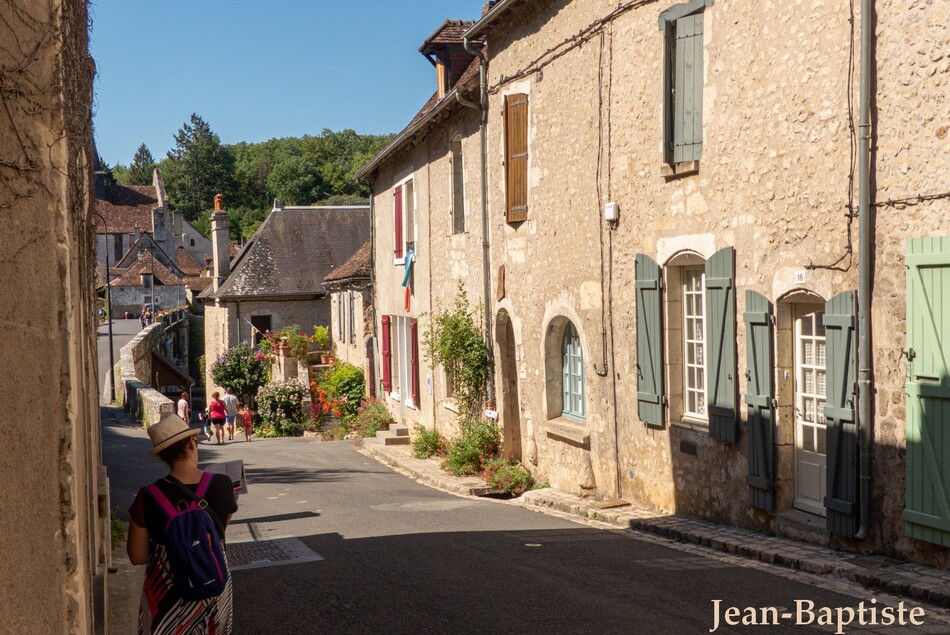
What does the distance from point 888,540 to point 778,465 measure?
1.36m

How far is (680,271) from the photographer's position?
10266mm

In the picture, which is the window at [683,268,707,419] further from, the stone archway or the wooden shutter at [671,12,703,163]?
the stone archway

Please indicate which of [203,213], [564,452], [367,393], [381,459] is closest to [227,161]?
[203,213]

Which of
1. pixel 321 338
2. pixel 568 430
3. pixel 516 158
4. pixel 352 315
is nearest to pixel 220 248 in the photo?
pixel 321 338

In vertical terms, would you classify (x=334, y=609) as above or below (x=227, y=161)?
below

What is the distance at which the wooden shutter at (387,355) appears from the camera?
73.8ft

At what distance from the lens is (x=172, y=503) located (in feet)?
13.2

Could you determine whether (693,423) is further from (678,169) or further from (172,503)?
(172,503)

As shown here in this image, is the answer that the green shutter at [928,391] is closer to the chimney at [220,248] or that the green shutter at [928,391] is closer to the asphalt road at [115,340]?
the asphalt road at [115,340]

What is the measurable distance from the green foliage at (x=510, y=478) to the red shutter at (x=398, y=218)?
7769 mm

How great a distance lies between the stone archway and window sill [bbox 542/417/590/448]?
4.35 feet

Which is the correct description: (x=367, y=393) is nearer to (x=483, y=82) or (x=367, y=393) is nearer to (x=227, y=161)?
(x=483, y=82)

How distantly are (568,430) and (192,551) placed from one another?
28.9 ft

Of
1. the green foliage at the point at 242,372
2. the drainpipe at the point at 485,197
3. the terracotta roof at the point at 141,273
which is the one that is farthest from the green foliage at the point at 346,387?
the terracotta roof at the point at 141,273
